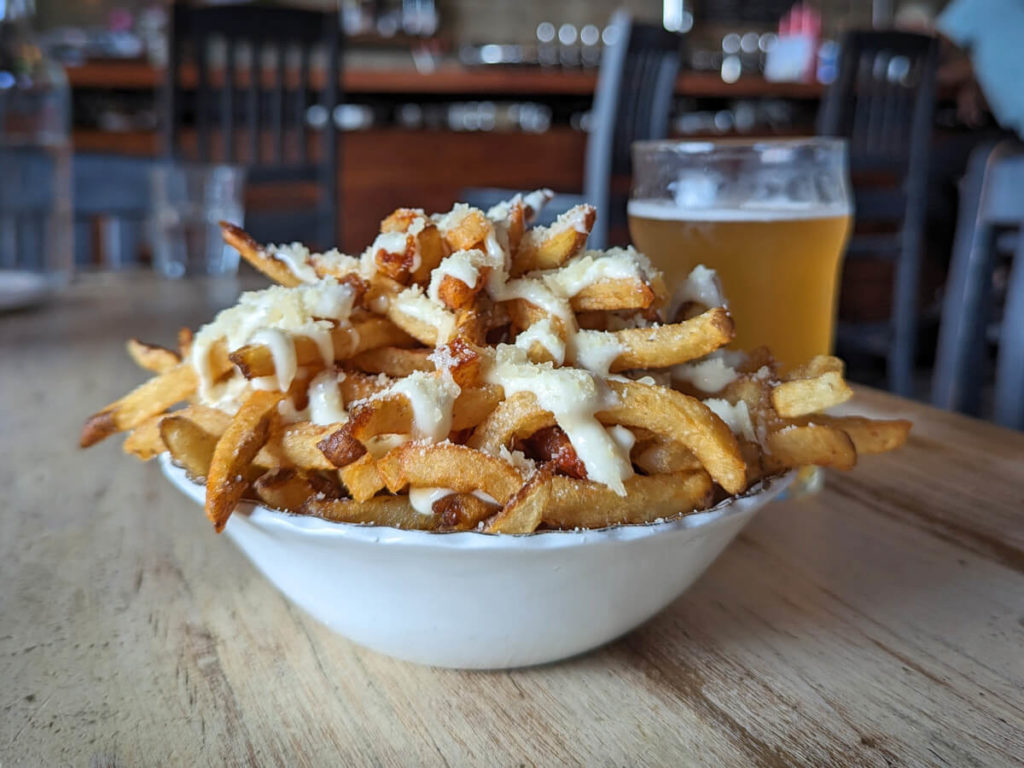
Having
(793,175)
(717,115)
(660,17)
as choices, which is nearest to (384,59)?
(660,17)

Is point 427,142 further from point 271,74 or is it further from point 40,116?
point 40,116

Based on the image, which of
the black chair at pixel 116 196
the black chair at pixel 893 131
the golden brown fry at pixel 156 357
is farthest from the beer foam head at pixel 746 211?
the black chair at pixel 893 131

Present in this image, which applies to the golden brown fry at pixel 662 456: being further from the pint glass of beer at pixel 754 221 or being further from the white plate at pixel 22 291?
the white plate at pixel 22 291

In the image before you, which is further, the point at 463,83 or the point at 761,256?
the point at 463,83

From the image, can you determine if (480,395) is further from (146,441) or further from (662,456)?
(146,441)

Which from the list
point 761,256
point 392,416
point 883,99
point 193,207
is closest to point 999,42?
point 883,99

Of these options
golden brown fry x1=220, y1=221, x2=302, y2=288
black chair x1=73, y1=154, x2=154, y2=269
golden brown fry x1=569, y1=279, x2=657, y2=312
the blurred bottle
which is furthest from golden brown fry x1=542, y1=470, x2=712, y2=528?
black chair x1=73, y1=154, x2=154, y2=269

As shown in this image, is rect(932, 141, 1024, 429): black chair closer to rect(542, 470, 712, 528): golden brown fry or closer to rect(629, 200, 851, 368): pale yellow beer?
rect(629, 200, 851, 368): pale yellow beer
